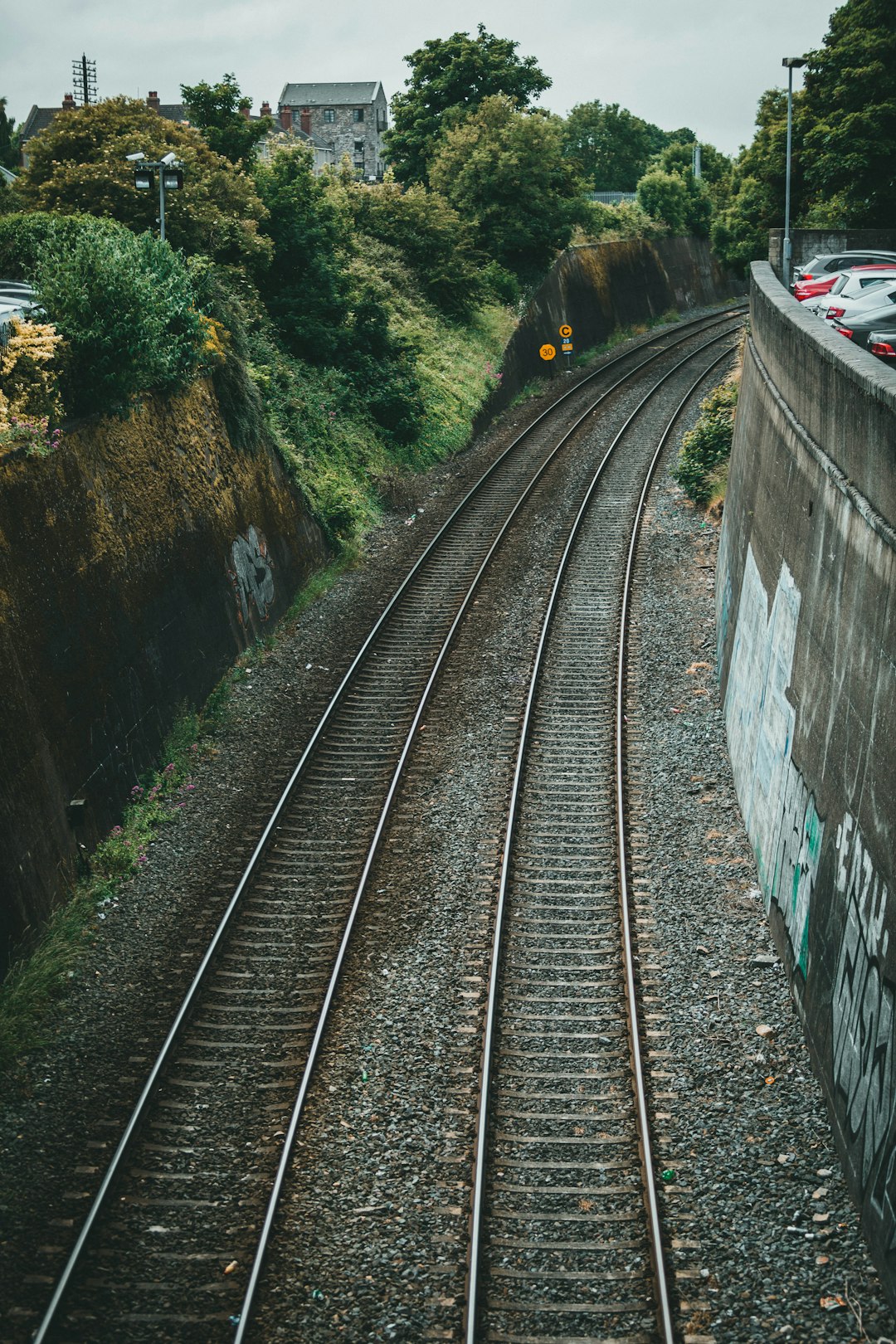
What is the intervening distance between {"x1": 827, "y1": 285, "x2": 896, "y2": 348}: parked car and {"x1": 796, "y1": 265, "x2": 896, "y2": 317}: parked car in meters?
0.87

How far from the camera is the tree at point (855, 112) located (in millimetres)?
32469

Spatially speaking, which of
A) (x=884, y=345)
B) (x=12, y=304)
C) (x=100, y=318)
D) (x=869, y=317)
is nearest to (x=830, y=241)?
(x=869, y=317)

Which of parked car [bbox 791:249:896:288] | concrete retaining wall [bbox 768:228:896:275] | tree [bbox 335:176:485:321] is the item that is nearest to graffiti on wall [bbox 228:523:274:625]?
parked car [bbox 791:249:896:288]

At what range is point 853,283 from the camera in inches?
870

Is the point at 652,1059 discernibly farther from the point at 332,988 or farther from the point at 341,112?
the point at 341,112

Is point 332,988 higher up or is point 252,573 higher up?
point 252,573

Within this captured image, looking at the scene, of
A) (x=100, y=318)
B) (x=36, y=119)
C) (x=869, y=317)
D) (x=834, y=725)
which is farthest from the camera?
(x=36, y=119)

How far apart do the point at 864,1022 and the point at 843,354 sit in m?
6.07

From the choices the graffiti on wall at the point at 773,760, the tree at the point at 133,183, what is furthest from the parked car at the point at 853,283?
the tree at the point at 133,183

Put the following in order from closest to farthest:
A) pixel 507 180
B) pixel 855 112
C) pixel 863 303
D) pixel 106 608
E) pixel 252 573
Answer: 1. pixel 106 608
2. pixel 252 573
3. pixel 863 303
4. pixel 855 112
5. pixel 507 180

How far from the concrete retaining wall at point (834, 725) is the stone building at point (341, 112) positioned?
289 feet

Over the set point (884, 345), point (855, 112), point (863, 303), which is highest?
point (855, 112)

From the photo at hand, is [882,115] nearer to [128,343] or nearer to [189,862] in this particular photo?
[128,343]

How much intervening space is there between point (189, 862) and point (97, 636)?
2.98m
